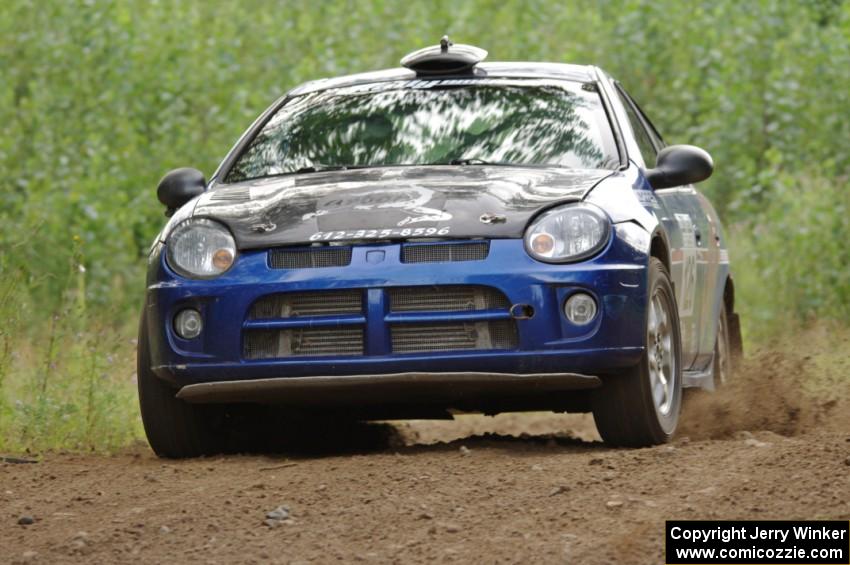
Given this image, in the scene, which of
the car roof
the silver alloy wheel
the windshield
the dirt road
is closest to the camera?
the dirt road

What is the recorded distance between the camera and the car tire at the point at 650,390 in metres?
6.29

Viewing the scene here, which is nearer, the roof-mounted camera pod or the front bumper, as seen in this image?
the front bumper

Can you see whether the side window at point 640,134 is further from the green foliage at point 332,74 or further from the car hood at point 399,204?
the green foliage at point 332,74

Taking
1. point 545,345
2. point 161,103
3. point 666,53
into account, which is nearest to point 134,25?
point 161,103

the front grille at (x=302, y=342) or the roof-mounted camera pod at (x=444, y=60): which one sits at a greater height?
the roof-mounted camera pod at (x=444, y=60)

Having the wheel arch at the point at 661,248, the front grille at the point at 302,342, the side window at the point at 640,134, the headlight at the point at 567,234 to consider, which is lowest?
the front grille at the point at 302,342

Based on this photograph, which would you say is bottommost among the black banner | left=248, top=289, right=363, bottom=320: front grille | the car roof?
the black banner

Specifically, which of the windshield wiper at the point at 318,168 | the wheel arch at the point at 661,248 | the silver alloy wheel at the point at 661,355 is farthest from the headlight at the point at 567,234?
the windshield wiper at the point at 318,168

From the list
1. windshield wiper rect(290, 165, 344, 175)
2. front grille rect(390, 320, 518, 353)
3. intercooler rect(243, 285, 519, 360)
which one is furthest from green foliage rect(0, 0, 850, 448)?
front grille rect(390, 320, 518, 353)

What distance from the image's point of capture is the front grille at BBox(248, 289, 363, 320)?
20.0 feet

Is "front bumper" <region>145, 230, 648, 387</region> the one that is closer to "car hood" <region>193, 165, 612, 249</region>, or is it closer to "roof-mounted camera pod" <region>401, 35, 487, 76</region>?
"car hood" <region>193, 165, 612, 249</region>

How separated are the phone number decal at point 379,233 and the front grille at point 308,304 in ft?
0.66

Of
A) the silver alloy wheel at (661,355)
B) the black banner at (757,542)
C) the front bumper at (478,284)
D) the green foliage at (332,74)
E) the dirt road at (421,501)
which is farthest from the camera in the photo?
the green foliage at (332,74)

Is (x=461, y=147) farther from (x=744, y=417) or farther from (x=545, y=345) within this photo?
(x=744, y=417)
